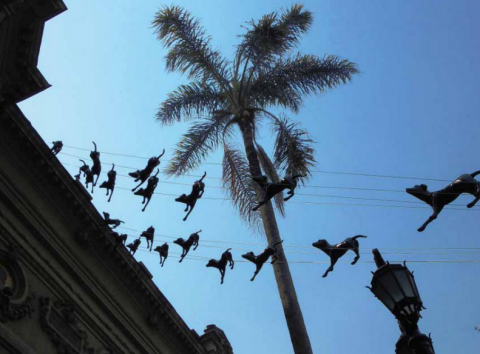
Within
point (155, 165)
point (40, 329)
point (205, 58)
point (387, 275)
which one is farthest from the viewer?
point (205, 58)

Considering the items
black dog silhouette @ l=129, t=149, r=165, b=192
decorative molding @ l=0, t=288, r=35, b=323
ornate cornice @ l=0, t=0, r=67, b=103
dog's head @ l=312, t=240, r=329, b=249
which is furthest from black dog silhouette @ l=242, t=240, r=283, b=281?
ornate cornice @ l=0, t=0, r=67, b=103

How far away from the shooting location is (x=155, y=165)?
54.6ft

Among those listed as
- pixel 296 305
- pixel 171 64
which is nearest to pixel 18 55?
pixel 171 64

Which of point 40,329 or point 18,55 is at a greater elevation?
point 18,55

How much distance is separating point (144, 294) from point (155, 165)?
6.46 meters

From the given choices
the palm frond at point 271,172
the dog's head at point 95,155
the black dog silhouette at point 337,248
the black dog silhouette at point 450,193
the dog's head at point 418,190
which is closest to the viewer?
the black dog silhouette at point 450,193

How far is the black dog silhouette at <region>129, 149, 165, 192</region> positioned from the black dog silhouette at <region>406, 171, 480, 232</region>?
7712mm

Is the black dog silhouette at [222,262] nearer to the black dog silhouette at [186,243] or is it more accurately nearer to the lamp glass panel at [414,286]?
the black dog silhouette at [186,243]

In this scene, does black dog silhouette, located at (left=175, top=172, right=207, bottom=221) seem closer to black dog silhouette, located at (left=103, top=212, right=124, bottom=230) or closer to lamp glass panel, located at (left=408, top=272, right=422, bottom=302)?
black dog silhouette, located at (left=103, top=212, right=124, bottom=230)

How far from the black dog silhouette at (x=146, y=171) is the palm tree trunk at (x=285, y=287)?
4.12 meters

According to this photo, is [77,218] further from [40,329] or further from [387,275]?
[387,275]

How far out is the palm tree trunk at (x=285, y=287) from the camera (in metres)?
15.8

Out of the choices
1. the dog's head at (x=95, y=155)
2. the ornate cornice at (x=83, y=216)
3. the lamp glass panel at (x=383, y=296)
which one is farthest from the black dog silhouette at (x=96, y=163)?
the lamp glass panel at (x=383, y=296)

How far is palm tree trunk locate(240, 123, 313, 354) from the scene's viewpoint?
1580cm
